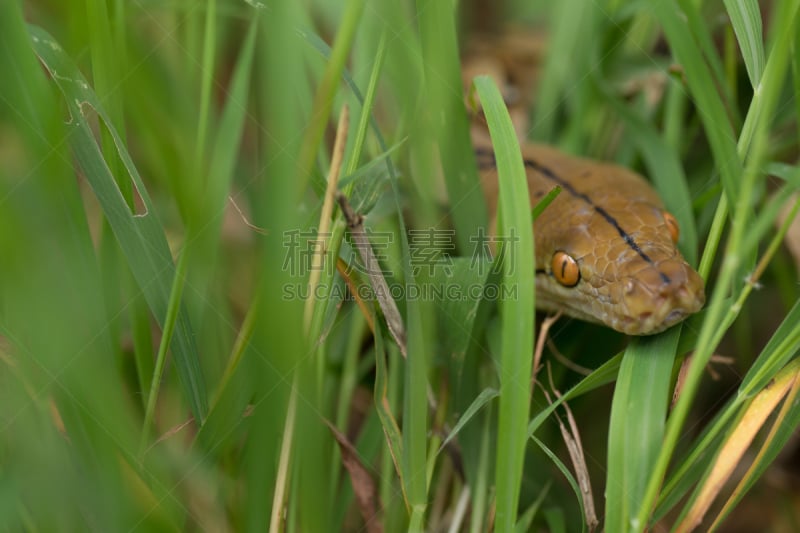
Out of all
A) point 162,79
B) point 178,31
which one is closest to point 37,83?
point 162,79

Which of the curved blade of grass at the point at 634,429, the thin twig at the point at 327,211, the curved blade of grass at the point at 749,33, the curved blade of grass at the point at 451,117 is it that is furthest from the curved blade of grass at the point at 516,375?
the curved blade of grass at the point at 749,33

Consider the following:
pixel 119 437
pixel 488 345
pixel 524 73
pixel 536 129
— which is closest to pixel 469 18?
pixel 524 73

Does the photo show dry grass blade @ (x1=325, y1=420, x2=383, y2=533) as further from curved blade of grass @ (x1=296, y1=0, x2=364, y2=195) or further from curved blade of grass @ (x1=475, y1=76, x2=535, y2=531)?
curved blade of grass @ (x1=296, y1=0, x2=364, y2=195)

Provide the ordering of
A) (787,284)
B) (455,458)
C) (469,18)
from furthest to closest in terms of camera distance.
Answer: (469,18), (787,284), (455,458)

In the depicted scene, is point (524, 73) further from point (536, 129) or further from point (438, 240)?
point (438, 240)

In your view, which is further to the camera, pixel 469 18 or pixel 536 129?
pixel 469 18

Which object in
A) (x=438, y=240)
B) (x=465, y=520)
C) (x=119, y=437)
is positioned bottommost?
(x=465, y=520)

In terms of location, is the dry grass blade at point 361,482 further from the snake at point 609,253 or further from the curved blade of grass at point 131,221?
the snake at point 609,253

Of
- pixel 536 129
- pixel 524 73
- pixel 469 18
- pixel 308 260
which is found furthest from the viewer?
pixel 469 18

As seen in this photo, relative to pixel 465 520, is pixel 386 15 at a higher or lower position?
higher
